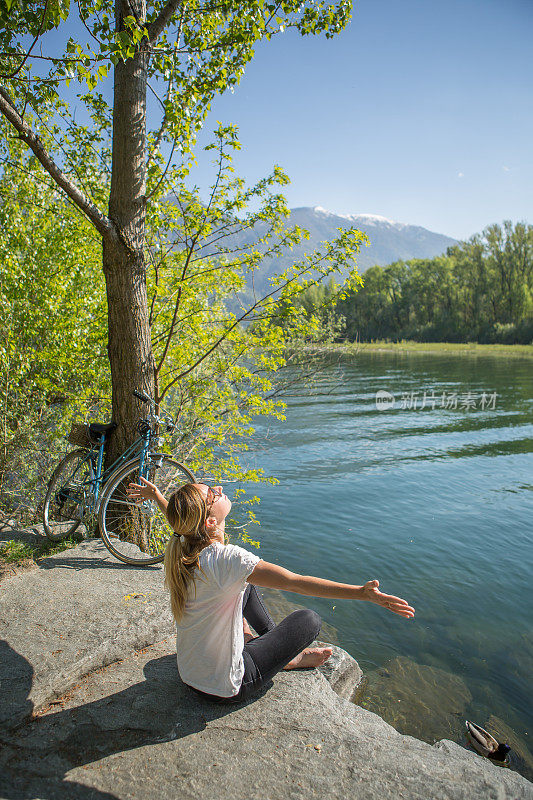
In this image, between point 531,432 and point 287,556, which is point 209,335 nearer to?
point 287,556

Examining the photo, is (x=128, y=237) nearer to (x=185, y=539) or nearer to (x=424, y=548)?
(x=185, y=539)

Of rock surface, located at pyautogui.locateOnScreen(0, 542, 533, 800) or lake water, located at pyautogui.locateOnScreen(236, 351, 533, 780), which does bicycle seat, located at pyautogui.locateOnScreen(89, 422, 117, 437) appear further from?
lake water, located at pyautogui.locateOnScreen(236, 351, 533, 780)

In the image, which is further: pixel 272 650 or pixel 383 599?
pixel 272 650

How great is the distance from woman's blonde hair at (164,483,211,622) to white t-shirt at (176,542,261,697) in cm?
4

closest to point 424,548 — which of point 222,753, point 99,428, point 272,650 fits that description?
point 99,428

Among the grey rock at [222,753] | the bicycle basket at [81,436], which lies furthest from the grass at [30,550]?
the grey rock at [222,753]

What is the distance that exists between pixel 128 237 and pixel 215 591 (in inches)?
158

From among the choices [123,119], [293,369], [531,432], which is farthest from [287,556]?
[531,432]

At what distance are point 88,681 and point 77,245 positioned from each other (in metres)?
6.07

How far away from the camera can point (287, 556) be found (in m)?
8.64

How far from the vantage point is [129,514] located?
6.00 metres

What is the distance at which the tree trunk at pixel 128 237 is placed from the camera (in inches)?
221

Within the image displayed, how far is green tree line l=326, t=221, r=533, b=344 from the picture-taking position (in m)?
75.4

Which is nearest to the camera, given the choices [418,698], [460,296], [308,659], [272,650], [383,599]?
[383,599]
